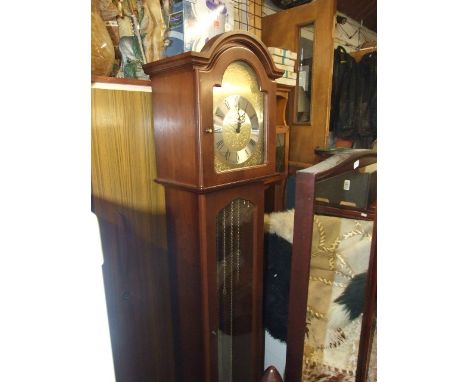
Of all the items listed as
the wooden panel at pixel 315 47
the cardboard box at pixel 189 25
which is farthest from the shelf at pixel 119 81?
the wooden panel at pixel 315 47

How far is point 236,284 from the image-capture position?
1.15 m

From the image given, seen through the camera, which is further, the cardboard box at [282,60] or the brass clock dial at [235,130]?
the cardboard box at [282,60]

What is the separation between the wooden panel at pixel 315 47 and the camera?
62.1 inches

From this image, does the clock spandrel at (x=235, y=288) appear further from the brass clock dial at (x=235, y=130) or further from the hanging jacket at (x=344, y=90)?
the hanging jacket at (x=344, y=90)

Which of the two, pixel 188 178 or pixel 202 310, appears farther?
pixel 202 310

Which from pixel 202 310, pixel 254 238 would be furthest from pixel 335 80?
pixel 202 310

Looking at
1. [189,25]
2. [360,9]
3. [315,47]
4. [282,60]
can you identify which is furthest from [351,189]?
[360,9]

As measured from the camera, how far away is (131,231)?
3.27 ft

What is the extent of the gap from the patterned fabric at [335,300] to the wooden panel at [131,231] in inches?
21.5

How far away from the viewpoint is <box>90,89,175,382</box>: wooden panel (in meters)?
0.89
